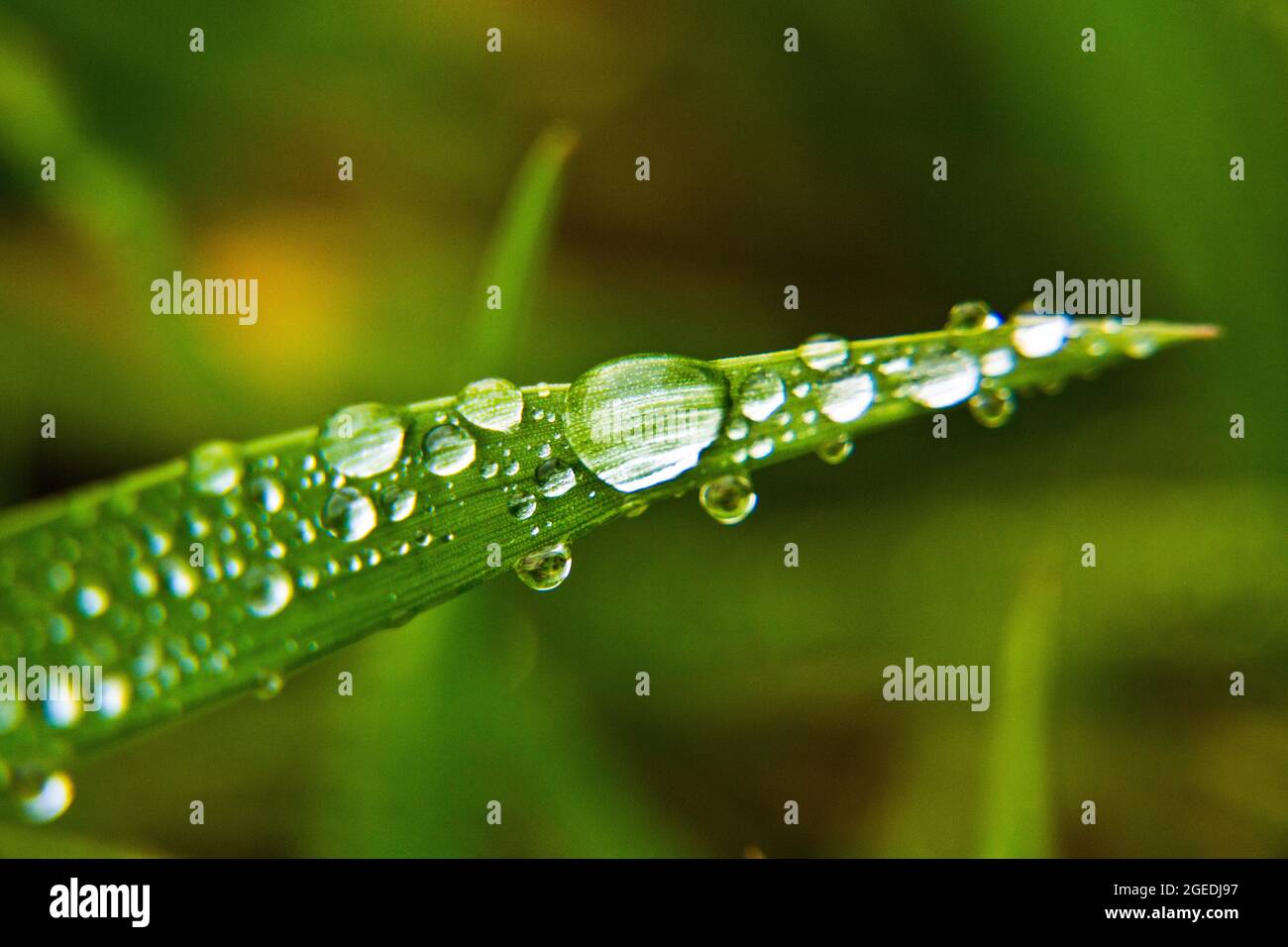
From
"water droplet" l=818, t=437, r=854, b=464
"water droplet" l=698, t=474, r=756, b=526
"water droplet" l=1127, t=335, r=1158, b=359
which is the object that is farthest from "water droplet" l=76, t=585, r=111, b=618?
"water droplet" l=1127, t=335, r=1158, b=359

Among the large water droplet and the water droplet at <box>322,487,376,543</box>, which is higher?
the large water droplet

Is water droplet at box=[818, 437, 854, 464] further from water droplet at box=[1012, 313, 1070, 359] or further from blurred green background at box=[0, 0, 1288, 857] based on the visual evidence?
blurred green background at box=[0, 0, 1288, 857]

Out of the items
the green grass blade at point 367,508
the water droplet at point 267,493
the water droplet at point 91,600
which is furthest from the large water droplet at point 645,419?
the water droplet at point 91,600

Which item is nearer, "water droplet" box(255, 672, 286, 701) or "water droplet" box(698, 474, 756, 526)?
"water droplet" box(255, 672, 286, 701)

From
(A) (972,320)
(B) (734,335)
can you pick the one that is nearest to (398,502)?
(A) (972,320)

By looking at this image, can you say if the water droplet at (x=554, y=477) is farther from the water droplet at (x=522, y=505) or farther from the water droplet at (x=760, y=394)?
the water droplet at (x=760, y=394)

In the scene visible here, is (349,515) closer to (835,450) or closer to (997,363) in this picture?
(835,450)
